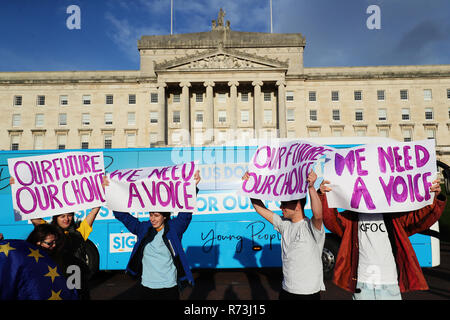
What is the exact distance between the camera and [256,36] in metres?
59.2

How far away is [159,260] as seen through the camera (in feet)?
12.4

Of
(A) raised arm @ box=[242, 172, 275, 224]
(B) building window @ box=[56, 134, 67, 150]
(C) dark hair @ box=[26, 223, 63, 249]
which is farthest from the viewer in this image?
(B) building window @ box=[56, 134, 67, 150]

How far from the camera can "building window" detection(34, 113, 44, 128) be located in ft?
168

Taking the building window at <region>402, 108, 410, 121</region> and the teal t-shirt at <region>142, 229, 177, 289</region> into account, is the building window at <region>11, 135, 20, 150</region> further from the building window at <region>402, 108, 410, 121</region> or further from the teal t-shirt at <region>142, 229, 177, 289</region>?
the building window at <region>402, 108, 410, 121</region>

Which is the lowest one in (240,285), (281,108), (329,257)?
(240,285)

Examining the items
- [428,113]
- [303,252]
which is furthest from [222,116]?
[303,252]

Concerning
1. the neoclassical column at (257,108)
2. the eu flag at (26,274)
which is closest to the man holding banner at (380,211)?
the eu flag at (26,274)

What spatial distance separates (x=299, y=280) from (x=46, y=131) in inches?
2251

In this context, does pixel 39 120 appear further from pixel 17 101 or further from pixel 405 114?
pixel 405 114

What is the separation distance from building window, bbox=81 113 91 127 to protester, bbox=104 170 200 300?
52.7m

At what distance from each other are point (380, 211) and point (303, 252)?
1.00m

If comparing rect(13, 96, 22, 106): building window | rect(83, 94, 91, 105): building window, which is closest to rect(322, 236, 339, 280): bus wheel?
rect(83, 94, 91, 105): building window
